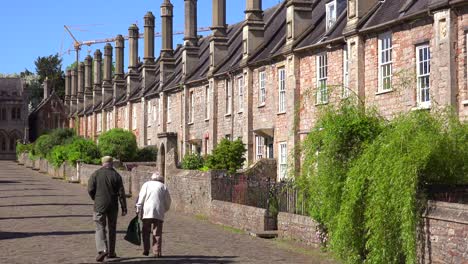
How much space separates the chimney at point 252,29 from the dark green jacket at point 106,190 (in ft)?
77.1

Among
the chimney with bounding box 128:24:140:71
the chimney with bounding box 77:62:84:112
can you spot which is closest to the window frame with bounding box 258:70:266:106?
the chimney with bounding box 128:24:140:71

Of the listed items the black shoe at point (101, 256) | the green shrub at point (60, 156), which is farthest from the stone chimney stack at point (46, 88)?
the black shoe at point (101, 256)

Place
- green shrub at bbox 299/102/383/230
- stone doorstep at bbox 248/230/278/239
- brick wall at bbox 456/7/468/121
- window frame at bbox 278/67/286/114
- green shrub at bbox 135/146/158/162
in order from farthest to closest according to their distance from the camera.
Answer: green shrub at bbox 135/146/158/162 → window frame at bbox 278/67/286/114 → brick wall at bbox 456/7/468/121 → stone doorstep at bbox 248/230/278/239 → green shrub at bbox 299/102/383/230

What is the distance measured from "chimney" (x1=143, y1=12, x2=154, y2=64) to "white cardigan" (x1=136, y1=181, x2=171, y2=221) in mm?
44547

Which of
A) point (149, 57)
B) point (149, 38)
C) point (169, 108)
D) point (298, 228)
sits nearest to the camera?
→ point (298, 228)

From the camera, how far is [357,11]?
28.9 m

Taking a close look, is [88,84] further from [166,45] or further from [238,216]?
[238,216]

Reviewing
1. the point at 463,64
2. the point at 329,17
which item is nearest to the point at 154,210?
the point at 463,64

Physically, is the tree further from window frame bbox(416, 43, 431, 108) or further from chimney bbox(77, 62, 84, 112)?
window frame bbox(416, 43, 431, 108)

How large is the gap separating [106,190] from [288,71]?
764 inches

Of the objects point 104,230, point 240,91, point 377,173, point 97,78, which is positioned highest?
point 97,78

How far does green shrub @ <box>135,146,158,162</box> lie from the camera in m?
54.4

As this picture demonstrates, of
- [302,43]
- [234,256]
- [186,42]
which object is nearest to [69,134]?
[186,42]

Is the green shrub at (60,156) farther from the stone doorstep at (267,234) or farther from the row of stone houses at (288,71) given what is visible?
the stone doorstep at (267,234)
